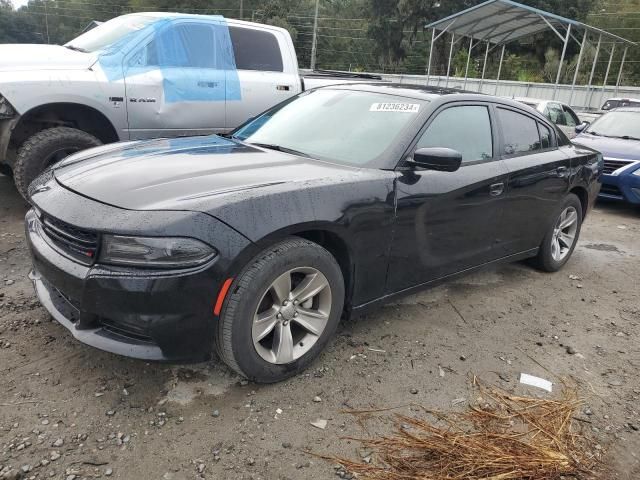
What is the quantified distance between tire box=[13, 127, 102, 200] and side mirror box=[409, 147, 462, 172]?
3445mm

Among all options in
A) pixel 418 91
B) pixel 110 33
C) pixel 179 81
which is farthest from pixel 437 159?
pixel 110 33

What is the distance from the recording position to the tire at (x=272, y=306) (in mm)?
2453

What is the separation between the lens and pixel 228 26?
6.24 meters

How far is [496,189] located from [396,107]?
969 millimetres

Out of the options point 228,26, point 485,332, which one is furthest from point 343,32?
point 485,332

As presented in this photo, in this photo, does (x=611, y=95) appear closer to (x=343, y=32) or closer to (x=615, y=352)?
(x=615, y=352)

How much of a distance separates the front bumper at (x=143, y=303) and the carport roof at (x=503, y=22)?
702 inches

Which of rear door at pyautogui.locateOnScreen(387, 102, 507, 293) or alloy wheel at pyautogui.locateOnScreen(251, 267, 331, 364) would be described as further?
rear door at pyautogui.locateOnScreen(387, 102, 507, 293)

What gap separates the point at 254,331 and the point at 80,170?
4.42 feet

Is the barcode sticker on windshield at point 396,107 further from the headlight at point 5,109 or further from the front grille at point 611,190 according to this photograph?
the front grille at point 611,190

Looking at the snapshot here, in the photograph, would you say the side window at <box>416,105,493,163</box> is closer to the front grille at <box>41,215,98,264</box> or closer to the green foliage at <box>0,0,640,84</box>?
the front grille at <box>41,215,98,264</box>

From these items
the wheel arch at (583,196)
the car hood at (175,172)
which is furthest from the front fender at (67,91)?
the wheel arch at (583,196)

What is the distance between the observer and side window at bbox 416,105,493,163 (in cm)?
341

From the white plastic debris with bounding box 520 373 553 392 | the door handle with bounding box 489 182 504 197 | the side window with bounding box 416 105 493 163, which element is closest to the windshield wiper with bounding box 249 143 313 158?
the side window with bounding box 416 105 493 163
